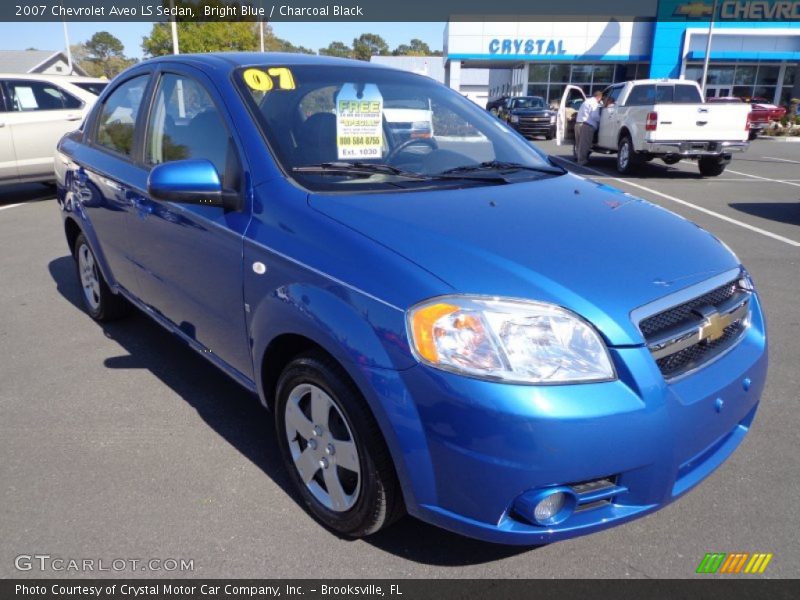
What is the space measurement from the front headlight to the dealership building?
40465mm

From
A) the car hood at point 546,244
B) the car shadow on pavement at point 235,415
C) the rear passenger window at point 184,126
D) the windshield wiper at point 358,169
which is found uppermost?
the rear passenger window at point 184,126

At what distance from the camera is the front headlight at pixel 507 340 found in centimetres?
183

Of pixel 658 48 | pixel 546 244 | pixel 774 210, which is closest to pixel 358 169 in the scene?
pixel 546 244

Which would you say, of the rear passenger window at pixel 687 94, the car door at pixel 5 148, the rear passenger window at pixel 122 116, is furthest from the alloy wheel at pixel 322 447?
the rear passenger window at pixel 687 94

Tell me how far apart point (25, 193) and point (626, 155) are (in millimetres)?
11755

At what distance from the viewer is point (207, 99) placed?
293cm

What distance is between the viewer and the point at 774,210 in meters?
9.03

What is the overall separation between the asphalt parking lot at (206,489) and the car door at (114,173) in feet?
2.22

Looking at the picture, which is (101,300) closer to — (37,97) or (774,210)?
(37,97)

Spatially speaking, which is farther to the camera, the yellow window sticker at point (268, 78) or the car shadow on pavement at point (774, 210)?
→ the car shadow on pavement at point (774, 210)

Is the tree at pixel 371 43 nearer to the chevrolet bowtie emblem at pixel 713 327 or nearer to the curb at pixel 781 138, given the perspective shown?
the curb at pixel 781 138
